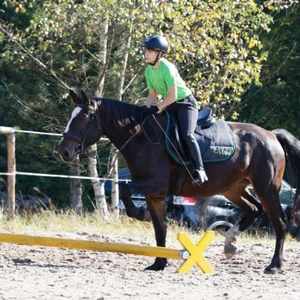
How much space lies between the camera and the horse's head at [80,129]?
9430 mm

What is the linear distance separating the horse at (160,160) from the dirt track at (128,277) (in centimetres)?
34

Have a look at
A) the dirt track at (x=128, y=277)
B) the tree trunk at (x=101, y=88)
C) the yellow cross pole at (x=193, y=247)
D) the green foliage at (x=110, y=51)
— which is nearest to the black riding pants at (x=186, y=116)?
the yellow cross pole at (x=193, y=247)

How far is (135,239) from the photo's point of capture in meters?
12.4

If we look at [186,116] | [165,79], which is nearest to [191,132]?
[186,116]

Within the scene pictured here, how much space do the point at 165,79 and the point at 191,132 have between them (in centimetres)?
65

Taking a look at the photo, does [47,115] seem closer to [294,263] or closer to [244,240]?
[244,240]

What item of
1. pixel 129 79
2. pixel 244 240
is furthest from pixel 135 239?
pixel 129 79

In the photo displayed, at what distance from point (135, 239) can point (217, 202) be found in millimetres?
4111

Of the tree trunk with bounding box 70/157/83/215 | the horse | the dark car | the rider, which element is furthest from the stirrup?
the tree trunk with bounding box 70/157/83/215

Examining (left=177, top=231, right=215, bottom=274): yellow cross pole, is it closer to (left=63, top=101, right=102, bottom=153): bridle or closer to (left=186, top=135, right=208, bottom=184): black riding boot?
(left=186, top=135, right=208, bottom=184): black riding boot

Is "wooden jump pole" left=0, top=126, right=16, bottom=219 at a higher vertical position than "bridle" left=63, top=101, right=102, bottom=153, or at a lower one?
lower

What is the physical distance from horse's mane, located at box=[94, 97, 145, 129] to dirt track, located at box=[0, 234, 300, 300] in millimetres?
1637

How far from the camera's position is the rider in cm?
938

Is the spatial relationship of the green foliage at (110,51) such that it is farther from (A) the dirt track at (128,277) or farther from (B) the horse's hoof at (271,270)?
(B) the horse's hoof at (271,270)
